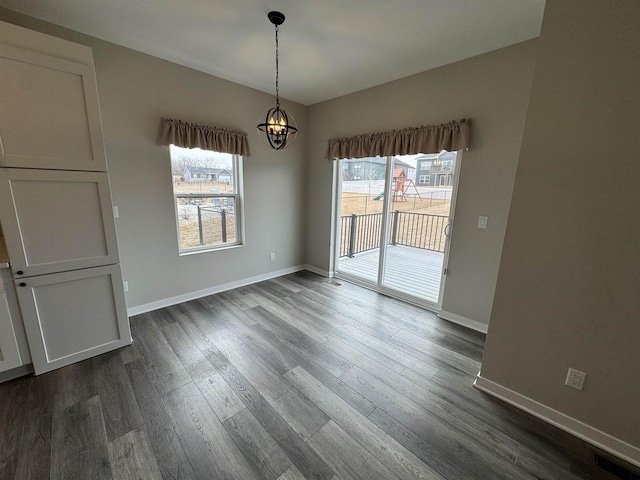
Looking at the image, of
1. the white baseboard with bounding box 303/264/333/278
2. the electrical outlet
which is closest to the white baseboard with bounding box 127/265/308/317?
the white baseboard with bounding box 303/264/333/278

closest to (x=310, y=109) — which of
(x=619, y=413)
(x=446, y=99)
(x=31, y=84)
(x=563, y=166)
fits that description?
(x=446, y=99)

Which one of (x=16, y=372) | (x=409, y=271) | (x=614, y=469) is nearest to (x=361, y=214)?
(x=409, y=271)

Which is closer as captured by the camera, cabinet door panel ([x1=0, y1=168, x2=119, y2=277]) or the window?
cabinet door panel ([x1=0, y1=168, x2=119, y2=277])

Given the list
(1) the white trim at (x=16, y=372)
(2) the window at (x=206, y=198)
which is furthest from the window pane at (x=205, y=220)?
(1) the white trim at (x=16, y=372)

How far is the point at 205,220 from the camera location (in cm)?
349

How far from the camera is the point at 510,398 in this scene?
1878 millimetres

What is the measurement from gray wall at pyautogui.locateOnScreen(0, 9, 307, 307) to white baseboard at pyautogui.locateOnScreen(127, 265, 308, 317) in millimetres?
53

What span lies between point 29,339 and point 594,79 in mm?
4163

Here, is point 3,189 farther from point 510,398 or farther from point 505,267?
point 510,398

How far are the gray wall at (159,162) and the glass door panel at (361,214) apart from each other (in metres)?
1.11

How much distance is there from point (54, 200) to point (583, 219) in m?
3.62

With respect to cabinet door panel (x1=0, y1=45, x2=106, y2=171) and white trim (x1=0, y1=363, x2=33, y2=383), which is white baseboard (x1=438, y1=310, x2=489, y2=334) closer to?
cabinet door panel (x1=0, y1=45, x2=106, y2=171)

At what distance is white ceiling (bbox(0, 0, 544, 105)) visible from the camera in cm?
194

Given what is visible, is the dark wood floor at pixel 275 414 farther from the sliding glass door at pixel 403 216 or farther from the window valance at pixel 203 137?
the window valance at pixel 203 137
